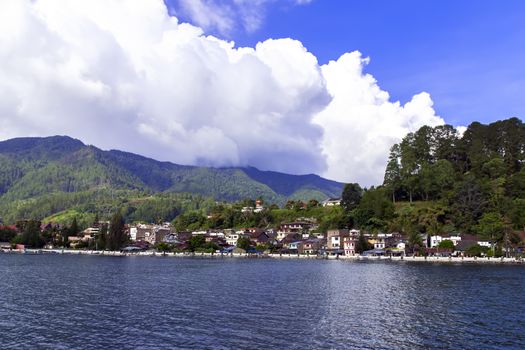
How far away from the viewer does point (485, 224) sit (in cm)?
12494

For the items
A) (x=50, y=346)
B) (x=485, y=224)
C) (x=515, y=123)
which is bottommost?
(x=50, y=346)

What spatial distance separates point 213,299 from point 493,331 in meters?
28.4

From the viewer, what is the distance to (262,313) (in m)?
43.0

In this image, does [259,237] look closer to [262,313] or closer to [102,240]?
[102,240]

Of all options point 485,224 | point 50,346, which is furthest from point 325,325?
point 485,224

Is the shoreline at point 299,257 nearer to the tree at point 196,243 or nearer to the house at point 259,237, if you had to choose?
the tree at point 196,243

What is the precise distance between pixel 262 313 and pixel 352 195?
12205cm

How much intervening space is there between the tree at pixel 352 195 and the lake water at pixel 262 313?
90.0 metres

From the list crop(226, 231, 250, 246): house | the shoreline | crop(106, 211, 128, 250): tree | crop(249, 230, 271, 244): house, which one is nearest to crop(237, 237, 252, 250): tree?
the shoreline

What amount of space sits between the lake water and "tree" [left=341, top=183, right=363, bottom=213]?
9003cm

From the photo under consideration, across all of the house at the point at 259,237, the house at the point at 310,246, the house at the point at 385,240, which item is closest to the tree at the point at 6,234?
the house at the point at 259,237

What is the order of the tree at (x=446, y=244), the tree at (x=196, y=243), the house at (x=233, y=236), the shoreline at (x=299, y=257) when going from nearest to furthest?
the shoreline at (x=299, y=257)
the tree at (x=446, y=244)
the tree at (x=196, y=243)
the house at (x=233, y=236)

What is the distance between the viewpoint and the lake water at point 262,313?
33344mm

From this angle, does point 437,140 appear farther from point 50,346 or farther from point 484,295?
point 50,346
